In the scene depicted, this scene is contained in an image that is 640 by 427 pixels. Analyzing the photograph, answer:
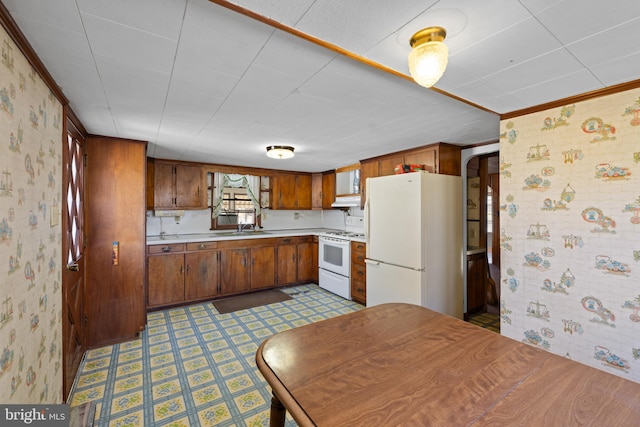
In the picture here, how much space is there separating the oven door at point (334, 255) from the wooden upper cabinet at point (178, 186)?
205 centimetres

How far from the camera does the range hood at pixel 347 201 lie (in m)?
4.37

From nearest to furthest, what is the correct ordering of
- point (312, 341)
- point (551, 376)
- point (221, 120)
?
1. point (551, 376)
2. point (312, 341)
3. point (221, 120)

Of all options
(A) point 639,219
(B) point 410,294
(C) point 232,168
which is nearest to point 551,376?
(A) point 639,219

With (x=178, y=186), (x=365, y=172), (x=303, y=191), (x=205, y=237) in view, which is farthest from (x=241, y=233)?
(x=365, y=172)

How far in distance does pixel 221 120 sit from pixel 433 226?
2288mm

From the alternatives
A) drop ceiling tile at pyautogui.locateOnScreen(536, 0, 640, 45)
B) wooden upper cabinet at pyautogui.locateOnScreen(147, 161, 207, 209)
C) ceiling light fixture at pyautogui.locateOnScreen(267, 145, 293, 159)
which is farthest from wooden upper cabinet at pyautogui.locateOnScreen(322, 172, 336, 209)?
drop ceiling tile at pyautogui.locateOnScreen(536, 0, 640, 45)

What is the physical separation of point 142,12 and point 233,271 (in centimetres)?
364

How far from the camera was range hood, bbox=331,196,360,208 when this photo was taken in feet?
14.3

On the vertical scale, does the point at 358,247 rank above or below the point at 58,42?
below

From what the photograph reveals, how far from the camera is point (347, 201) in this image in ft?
15.0

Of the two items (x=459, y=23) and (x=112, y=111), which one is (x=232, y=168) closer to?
(x=112, y=111)

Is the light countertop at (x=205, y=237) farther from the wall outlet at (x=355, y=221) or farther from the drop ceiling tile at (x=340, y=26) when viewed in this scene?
the drop ceiling tile at (x=340, y=26)

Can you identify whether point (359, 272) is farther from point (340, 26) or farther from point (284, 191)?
point (340, 26)

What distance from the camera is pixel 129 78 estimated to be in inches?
62.9
